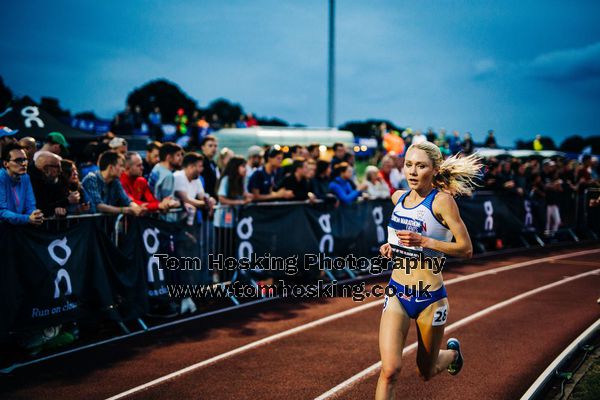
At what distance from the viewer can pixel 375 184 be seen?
13148mm

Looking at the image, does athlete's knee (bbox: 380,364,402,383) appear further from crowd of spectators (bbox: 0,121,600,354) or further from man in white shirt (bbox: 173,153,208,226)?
man in white shirt (bbox: 173,153,208,226)

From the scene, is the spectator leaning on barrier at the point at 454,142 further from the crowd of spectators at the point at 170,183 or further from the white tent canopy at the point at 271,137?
A: the crowd of spectators at the point at 170,183

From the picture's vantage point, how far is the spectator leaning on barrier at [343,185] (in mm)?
11719

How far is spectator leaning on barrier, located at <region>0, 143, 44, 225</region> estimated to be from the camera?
251 inches

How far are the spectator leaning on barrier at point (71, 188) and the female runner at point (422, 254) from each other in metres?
4.70

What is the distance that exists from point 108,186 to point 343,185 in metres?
5.29

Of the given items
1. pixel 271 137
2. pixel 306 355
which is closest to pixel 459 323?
pixel 306 355

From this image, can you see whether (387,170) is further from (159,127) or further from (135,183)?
(159,127)

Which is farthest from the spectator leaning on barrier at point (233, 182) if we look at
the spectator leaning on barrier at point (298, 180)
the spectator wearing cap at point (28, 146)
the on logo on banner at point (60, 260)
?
the on logo on banner at point (60, 260)

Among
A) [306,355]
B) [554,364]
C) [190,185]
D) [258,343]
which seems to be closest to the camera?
[554,364]

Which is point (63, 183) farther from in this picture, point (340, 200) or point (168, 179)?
point (340, 200)

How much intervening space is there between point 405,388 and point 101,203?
15.7 feet

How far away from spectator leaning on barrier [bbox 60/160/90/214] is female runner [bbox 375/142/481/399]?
470 centimetres

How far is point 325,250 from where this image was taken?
11.2 metres
